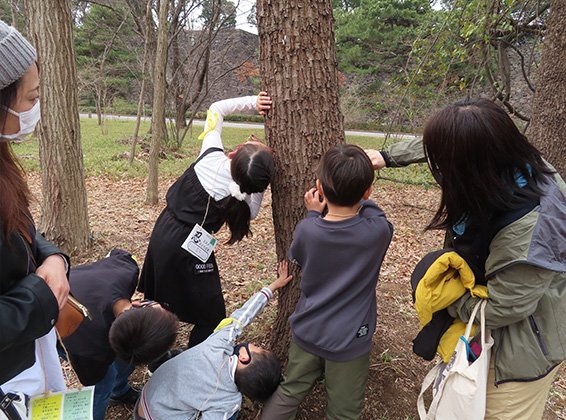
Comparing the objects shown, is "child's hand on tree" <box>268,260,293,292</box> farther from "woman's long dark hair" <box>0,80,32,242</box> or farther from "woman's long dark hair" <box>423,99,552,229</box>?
"woman's long dark hair" <box>0,80,32,242</box>

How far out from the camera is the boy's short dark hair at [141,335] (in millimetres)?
1580

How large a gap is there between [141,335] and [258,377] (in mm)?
580

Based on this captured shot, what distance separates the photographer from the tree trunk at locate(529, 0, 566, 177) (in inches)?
128

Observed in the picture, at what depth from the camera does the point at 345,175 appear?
5.15 ft

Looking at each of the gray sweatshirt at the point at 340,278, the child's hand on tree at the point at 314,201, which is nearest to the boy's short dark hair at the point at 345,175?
the gray sweatshirt at the point at 340,278

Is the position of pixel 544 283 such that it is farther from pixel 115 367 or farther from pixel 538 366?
pixel 115 367

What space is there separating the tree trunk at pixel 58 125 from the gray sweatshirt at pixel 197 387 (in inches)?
108

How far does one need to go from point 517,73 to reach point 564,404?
720 inches

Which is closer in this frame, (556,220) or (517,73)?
(556,220)

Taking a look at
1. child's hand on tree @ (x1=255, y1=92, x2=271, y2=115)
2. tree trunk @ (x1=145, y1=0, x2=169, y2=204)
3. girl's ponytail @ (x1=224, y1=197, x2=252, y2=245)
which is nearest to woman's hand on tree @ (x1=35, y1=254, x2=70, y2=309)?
girl's ponytail @ (x1=224, y1=197, x2=252, y2=245)

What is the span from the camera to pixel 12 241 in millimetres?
1179

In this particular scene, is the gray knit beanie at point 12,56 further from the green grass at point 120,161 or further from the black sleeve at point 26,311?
the green grass at point 120,161

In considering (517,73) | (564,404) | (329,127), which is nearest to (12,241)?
(329,127)

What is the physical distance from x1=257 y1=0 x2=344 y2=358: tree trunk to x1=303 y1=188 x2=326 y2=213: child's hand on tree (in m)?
0.14
